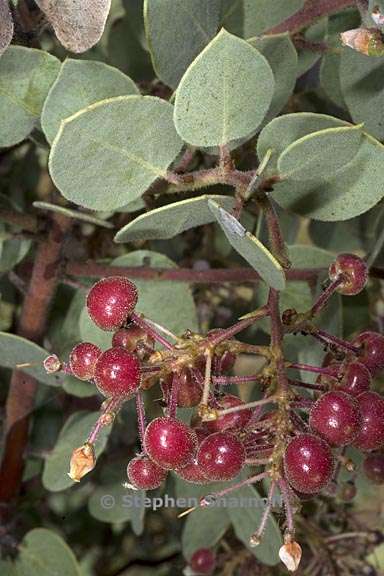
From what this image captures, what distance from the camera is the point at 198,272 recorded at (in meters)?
1.02

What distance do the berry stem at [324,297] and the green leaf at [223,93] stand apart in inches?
5.8

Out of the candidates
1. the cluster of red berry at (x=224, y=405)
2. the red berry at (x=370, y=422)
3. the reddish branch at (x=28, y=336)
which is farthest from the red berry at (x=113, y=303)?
the reddish branch at (x=28, y=336)

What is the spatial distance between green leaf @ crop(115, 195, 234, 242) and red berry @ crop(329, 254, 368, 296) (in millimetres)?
112

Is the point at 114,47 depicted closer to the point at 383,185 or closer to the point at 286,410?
the point at 383,185

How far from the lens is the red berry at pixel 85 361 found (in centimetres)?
72

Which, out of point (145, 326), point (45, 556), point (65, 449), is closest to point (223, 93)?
point (145, 326)

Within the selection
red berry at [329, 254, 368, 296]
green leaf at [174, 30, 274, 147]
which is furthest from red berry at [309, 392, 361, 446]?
green leaf at [174, 30, 274, 147]

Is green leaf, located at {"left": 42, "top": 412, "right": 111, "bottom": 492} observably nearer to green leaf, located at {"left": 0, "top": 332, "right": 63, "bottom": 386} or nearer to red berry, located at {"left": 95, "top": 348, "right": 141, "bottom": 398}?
green leaf, located at {"left": 0, "top": 332, "right": 63, "bottom": 386}

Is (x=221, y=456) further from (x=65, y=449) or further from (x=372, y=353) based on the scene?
(x=65, y=449)

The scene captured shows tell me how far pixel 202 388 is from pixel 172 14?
1.09 feet

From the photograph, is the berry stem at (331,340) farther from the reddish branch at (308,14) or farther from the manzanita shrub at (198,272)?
the reddish branch at (308,14)

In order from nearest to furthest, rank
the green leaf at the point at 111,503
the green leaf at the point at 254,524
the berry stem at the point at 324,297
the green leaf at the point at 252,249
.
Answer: the green leaf at the point at 252,249 < the berry stem at the point at 324,297 < the green leaf at the point at 254,524 < the green leaf at the point at 111,503

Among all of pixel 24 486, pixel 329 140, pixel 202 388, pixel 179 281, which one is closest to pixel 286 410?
pixel 202 388

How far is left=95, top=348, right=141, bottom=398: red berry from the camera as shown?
2.18 feet
